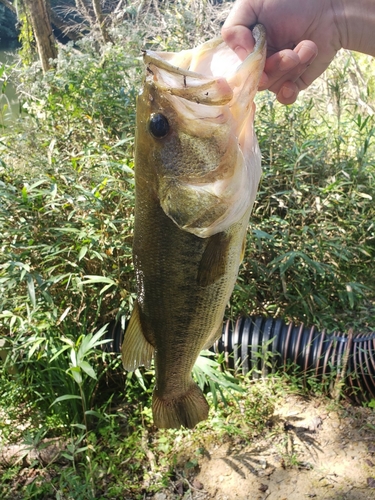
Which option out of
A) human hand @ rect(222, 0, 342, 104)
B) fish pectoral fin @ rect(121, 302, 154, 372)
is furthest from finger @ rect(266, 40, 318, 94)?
fish pectoral fin @ rect(121, 302, 154, 372)

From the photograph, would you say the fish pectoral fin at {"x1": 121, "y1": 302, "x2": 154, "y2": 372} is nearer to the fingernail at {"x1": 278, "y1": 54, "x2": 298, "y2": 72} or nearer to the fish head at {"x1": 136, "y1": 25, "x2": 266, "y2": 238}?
the fish head at {"x1": 136, "y1": 25, "x2": 266, "y2": 238}

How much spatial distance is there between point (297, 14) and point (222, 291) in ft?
4.31

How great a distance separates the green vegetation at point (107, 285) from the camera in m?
2.85

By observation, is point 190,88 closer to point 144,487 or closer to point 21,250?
point 21,250

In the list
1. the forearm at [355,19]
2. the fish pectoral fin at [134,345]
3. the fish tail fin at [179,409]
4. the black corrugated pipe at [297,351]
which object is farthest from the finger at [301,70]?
the black corrugated pipe at [297,351]

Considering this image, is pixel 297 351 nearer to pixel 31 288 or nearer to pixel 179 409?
pixel 179 409

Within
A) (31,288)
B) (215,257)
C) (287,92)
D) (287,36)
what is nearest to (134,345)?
(215,257)

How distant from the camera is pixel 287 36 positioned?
2002mm

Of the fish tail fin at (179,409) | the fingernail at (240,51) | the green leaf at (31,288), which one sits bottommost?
the fish tail fin at (179,409)

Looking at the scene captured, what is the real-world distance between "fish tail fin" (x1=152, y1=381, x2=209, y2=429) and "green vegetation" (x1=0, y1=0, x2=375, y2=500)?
A: 61 cm

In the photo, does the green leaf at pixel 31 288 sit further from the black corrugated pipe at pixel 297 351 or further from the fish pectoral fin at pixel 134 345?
the fish pectoral fin at pixel 134 345

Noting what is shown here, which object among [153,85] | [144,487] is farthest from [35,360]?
[153,85]

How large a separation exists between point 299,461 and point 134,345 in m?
1.69

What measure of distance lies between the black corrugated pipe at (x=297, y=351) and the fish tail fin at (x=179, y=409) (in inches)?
46.5
